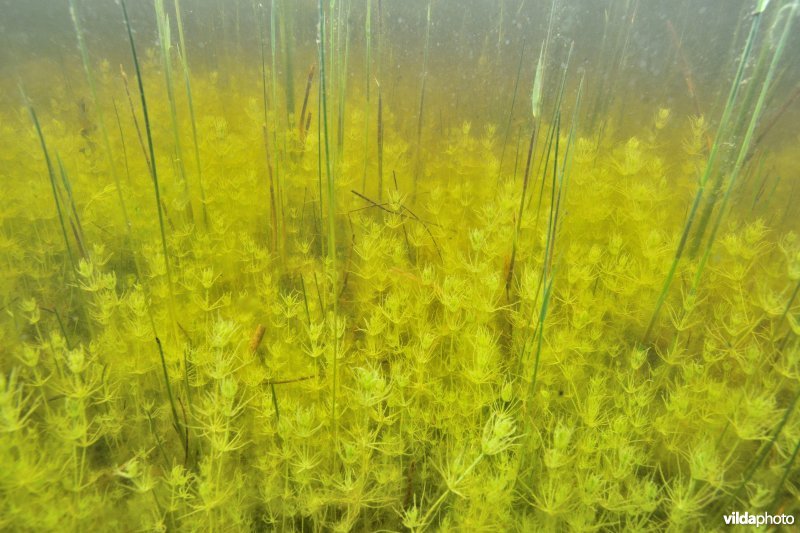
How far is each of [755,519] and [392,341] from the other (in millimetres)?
1324

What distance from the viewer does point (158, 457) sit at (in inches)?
60.1

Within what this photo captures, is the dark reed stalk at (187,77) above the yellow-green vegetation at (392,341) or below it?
above

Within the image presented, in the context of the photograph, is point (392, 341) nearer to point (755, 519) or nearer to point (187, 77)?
point (755, 519)

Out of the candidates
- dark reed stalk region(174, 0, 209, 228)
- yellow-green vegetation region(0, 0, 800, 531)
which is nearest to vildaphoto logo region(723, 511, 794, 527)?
yellow-green vegetation region(0, 0, 800, 531)

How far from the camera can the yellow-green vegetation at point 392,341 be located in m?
1.24

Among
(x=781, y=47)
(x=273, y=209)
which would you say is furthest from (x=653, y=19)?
(x=273, y=209)

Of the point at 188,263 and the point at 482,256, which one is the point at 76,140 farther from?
the point at 482,256

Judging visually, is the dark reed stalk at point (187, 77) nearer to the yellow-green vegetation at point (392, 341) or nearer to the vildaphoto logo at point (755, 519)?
the yellow-green vegetation at point (392, 341)

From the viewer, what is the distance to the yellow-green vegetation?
124 cm

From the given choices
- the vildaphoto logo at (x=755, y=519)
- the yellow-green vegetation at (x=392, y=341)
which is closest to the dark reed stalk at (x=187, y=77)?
the yellow-green vegetation at (x=392, y=341)

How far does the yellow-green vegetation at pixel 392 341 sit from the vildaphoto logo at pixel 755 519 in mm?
38

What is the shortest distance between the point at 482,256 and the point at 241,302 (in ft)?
4.77

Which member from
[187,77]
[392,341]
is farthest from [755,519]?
[187,77]

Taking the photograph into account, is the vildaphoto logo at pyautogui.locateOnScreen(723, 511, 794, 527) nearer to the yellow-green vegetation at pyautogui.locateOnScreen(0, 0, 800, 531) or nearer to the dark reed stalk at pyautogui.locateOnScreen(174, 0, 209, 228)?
the yellow-green vegetation at pyautogui.locateOnScreen(0, 0, 800, 531)
